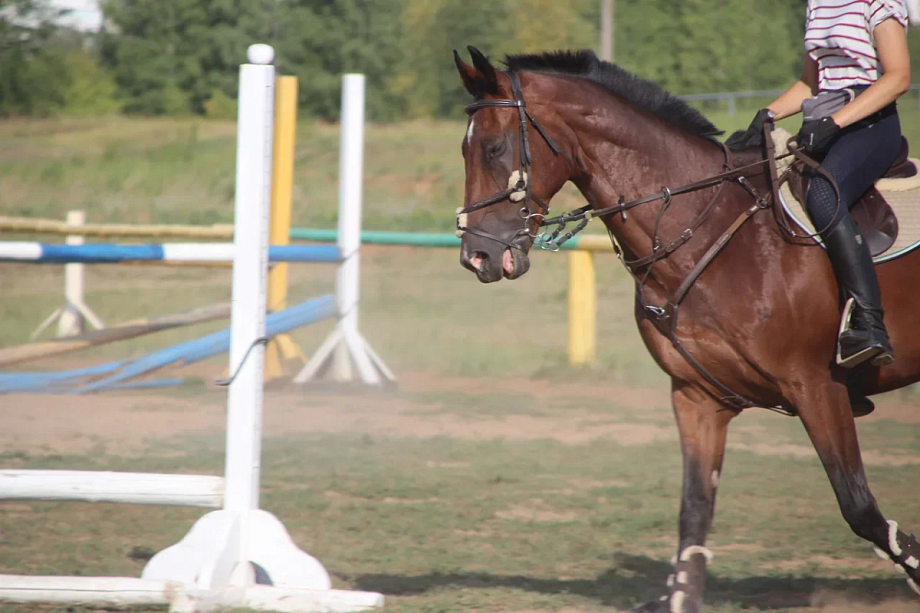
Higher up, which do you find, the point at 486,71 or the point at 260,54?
the point at 260,54

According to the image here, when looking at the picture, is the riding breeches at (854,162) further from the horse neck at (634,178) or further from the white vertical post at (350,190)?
the white vertical post at (350,190)

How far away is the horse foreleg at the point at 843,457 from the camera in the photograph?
3.55 meters

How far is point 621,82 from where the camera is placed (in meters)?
3.83

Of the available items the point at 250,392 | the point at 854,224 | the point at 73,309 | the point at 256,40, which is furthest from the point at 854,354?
the point at 256,40

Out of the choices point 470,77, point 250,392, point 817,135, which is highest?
point 470,77

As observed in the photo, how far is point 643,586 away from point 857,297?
153cm

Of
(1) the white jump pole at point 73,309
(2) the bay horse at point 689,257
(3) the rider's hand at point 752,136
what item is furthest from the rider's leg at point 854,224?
(1) the white jump pole at point 73,309

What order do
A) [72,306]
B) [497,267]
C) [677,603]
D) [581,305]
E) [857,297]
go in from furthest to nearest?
[72,306] < [581,305] < [677,603] < [857,297] < [497,267]

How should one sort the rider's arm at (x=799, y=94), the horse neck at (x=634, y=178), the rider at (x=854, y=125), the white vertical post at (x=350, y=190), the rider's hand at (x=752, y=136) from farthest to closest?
the white vertical post at (x=350, y=190) < the rider's arm at (x=799, y=94) < the rider's hand at (x=752, y=136) < the horse neck at (x=634, y=178) < the rider at (x=854, y=125)

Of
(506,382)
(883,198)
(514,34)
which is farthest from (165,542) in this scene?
(514,34)

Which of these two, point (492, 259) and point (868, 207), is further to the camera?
point (868, 207)

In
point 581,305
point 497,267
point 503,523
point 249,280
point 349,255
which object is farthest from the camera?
point 581,305

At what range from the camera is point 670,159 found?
375 cm

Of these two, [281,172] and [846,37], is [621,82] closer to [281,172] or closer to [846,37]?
[846,37]
